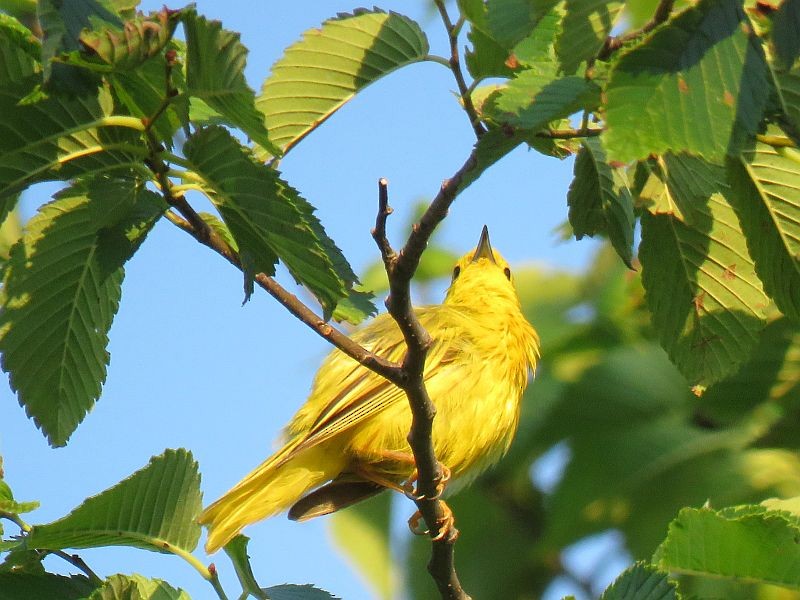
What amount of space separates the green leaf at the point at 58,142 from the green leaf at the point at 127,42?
74 millimetres

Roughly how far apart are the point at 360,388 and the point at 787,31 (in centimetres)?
312

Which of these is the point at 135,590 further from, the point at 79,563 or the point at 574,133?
the point at 574,133

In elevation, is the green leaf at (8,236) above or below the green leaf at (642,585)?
above

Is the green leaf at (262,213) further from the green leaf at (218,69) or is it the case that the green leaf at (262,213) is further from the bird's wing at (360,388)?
the bird's wing at (360,388)

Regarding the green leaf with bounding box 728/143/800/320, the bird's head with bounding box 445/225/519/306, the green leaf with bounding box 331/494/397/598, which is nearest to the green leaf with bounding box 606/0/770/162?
the green leaf with bounding box 728/143/800/320

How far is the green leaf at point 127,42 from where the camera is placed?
5.98 ft

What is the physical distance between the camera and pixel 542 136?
7.75 feet

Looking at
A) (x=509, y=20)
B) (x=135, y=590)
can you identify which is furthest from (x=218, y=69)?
(x=135, y=590)

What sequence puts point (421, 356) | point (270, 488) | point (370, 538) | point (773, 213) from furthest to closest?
1. point (370, 538)
2. point (270, 488)
3. point (421, 356)
4. point (773, 213)

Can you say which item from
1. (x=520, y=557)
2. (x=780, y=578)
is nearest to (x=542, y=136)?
(x=780, y=578)

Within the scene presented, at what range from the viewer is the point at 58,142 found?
207 cm

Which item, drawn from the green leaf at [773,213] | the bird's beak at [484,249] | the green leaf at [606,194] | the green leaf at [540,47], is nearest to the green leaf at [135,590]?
the green leaf at [606,194]

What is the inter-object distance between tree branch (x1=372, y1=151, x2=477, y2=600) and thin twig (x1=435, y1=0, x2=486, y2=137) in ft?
0.47

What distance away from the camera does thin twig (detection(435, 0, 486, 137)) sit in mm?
2250
